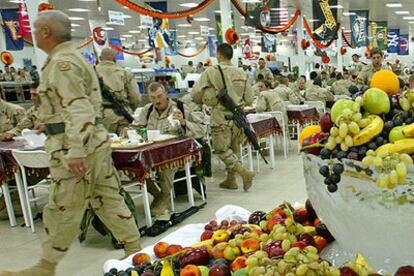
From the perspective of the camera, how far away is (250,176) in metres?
5.52

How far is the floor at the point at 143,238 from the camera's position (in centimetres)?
379

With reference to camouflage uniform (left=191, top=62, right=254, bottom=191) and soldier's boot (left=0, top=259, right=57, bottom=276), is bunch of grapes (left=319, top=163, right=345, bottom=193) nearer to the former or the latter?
soldier's boot (left=0, top=259, right=57, bottom=276)

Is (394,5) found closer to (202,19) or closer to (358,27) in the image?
(358,27)

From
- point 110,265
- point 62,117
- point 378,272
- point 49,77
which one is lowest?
point 110,265

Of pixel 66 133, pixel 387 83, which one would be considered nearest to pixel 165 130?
pixel 66 133

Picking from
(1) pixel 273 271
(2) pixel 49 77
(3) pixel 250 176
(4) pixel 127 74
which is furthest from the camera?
(3) pixel 250 176

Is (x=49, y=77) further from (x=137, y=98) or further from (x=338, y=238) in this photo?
(x=137, y=98)

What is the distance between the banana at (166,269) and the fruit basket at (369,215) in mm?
514

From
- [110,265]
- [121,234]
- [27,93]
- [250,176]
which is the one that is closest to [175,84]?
[27,93]

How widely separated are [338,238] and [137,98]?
13.7ft

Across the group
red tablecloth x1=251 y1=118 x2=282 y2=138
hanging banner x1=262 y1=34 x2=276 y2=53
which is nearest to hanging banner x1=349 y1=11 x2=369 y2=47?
hanging banner x1=262 y1=34 x2=276 y2=53

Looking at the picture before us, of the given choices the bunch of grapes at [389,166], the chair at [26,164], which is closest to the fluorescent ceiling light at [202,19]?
the chair at [26,164]

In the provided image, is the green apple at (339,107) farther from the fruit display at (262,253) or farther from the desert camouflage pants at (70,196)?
the desert camouflage pants at (70,196)

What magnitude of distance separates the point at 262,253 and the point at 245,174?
13.9 ft
